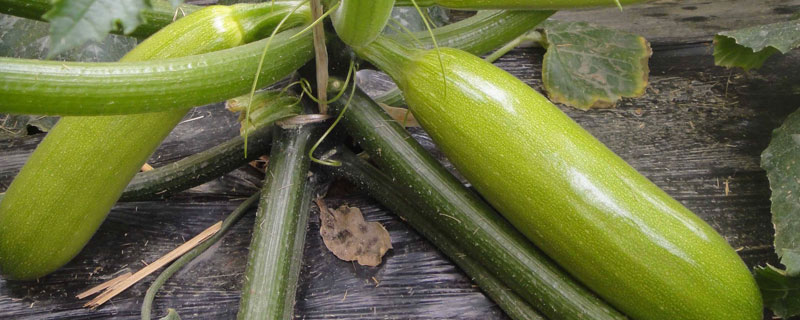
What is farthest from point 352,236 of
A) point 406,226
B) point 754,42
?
point 754,42

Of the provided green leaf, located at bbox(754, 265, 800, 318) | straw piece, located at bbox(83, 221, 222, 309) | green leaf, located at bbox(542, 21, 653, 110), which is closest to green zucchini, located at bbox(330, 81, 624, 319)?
green leaf, located at bbox(754, 265, 800, 318)

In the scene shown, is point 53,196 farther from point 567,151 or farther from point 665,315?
point 665,315

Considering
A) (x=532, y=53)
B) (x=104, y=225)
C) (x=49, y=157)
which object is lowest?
(x=104, y=225)

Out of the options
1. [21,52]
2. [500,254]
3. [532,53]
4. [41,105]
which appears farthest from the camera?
[532,53]

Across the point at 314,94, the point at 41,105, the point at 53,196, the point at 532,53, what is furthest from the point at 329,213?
the point at 532,53

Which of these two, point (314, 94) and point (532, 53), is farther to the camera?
point (532, 53)

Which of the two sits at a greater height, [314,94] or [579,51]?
[579,51]

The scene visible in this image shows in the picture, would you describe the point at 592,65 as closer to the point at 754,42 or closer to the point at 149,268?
the point at 754,42
